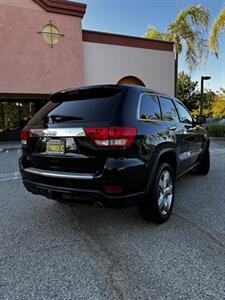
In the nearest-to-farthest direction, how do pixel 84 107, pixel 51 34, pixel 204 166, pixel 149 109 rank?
pixel 84 107 < pixel 149 109 < pixel 204 166 < pixel 51 34

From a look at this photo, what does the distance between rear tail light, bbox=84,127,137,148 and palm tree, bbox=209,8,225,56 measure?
12.8 metres

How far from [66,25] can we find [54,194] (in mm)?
14095

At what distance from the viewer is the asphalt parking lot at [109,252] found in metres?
2.35

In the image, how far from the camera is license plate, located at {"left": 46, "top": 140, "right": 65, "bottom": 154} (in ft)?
10.4

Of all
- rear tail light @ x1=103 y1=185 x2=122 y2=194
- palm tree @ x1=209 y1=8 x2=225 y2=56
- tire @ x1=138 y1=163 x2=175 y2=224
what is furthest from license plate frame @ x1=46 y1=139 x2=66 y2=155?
palm tree @ x1=209 y1=8 x2=225 y2=56

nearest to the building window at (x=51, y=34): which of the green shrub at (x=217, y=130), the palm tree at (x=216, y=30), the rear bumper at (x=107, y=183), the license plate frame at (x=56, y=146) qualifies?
the palm tree at (x=216, y=30)

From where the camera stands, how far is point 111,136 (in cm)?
289

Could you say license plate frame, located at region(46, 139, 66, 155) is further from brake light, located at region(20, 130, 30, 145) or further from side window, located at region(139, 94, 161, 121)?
side window, located at region(139, 94, 161, 121)

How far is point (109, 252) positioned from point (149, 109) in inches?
72.5

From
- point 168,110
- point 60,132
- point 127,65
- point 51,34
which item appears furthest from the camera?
point 127,65

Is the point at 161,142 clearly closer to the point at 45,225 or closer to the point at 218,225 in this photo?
the point at 218,225

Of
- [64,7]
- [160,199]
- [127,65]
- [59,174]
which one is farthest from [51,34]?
[160,199]

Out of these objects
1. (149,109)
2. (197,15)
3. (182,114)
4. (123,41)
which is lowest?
(182,114)

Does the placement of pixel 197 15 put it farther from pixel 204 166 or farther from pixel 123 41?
pixel 204 166
